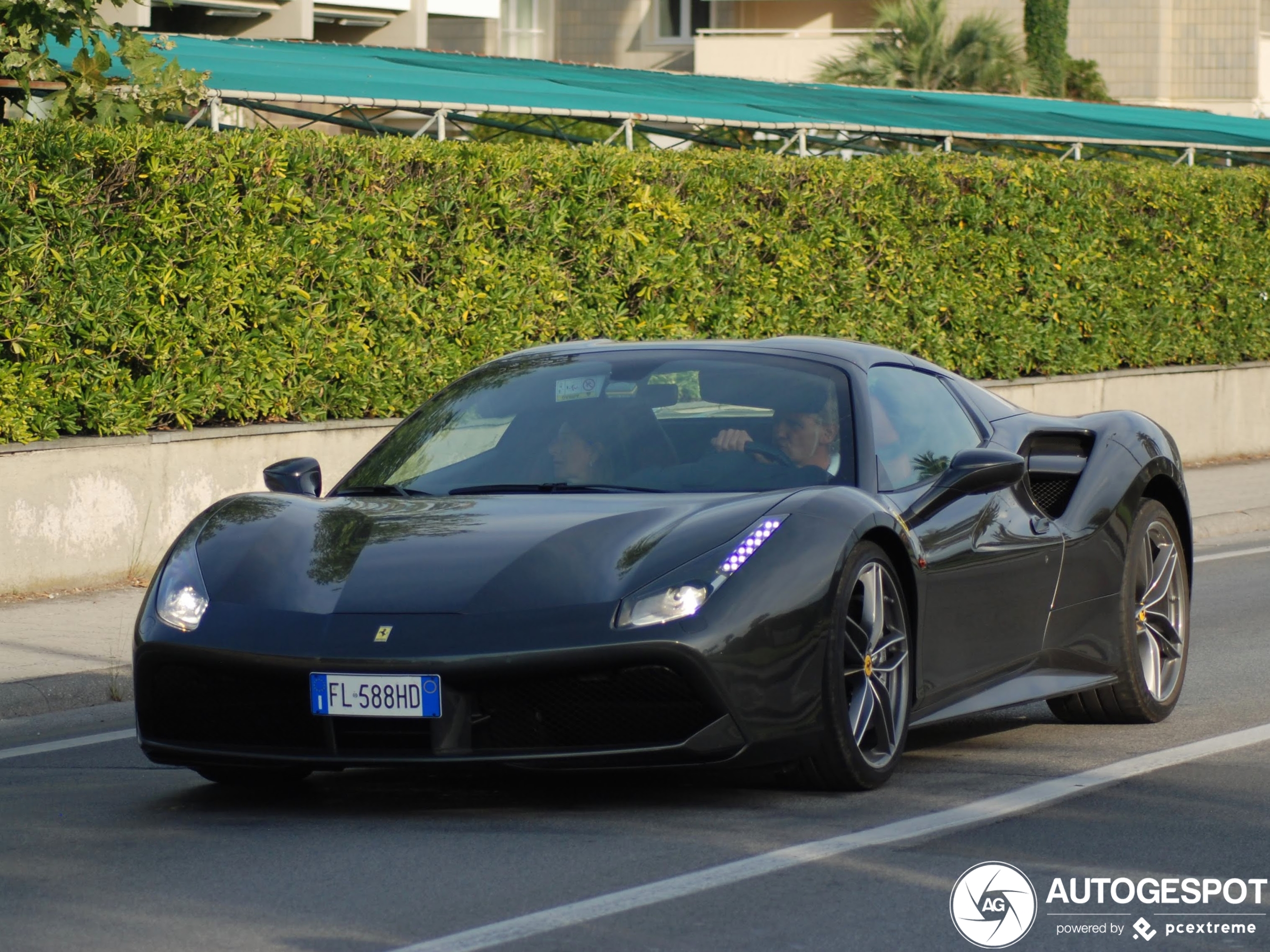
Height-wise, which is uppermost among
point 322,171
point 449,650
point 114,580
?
point 322,171

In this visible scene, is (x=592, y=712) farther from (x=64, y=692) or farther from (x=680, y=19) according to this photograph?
(x=680, y=19)

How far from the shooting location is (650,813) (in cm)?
588

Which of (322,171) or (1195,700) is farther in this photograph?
(322,171)

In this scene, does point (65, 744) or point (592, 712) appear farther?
point (65, 744)

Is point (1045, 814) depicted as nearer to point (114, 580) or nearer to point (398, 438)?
point (398, 438)

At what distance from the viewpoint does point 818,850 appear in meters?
5.43

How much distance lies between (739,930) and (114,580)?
8.06 m

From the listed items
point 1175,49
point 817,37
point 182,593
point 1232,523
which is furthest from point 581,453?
point 1175,49

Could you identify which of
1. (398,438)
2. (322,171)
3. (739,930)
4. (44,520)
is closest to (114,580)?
(44,520)

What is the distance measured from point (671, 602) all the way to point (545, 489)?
106cm

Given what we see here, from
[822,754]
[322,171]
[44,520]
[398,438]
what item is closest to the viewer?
[822,754]

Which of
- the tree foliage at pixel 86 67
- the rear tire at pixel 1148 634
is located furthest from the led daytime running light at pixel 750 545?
the tree foliage at pixel 86 67

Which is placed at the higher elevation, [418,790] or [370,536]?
[370,536]

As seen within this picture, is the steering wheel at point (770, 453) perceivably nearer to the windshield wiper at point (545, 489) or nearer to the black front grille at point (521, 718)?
the windshield wiper at point (545, 489)
